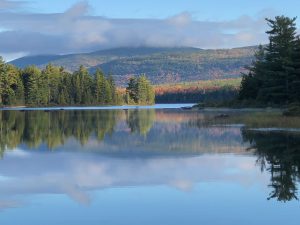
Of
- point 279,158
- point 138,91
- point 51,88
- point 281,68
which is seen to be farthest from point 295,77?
point 138,91

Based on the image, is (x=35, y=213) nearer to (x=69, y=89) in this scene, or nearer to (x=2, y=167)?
(x=2, y=167)

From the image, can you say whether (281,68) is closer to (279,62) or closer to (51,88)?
(279,62)

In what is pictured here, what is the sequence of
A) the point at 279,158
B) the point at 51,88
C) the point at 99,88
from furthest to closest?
the point at 99,88 → the point at 51,88 → the point at 279,158

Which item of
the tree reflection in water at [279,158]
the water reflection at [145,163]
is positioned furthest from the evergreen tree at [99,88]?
the tree reflection in water at [279,158]

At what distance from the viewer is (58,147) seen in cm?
2819

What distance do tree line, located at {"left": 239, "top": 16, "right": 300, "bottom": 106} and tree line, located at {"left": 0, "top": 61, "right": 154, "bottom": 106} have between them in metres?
83.8

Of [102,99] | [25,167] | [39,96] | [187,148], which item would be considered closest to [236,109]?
[187,148]

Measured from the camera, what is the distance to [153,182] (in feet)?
54.5

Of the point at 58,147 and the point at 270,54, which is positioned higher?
the point at 270,54

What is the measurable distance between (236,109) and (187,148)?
158 ft

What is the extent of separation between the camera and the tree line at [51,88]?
14100cm

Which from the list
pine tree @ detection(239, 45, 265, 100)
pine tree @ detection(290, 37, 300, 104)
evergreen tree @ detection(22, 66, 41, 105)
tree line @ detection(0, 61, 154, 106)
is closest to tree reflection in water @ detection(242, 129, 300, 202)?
pine tree @ detection(290, 37, 300, 104)

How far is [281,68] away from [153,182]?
53.0 metres

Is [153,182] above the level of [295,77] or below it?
below
